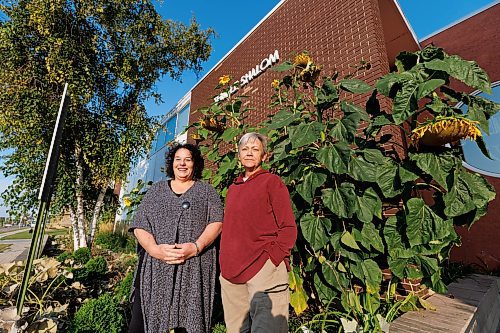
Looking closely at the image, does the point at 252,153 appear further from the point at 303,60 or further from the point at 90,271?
the point at 90,271

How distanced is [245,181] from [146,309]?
89 centimetres

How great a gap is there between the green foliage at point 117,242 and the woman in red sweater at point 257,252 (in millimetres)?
5941

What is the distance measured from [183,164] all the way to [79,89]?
5.28 m

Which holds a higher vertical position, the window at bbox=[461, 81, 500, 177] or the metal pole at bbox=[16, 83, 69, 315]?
the window at bbox=[461, 81, 500, 177]

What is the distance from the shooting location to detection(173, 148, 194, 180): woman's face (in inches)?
66.1

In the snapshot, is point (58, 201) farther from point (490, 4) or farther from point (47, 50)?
point (490, 4)

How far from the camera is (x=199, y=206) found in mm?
1577

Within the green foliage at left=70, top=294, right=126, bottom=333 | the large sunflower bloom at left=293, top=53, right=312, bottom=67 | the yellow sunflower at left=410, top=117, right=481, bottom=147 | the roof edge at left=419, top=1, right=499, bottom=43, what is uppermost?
the roof edge at left=419, top=1, right=499, bottom=43

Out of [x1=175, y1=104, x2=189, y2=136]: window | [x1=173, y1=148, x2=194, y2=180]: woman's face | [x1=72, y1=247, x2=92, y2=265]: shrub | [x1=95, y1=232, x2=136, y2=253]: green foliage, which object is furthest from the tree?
[x1=173, y1=148, x2=194, y2=180]: woman's face

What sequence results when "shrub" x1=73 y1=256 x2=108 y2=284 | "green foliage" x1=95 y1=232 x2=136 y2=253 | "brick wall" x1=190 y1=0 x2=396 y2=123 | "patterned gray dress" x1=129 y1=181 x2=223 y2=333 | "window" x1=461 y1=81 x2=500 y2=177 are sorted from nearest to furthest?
"patterned gray dress" x1=129 y1=181 x2=223 y2=333 < "shrub" x1=73 y1=256 x2=108 y2=284 < "brick wall" x1=190 y1=0 x2=396 y2=123 < "window" x1=461 y1=81 x2=500 y2=177 < "green foliage" x1=95 y1=232 x2=136 y2=253

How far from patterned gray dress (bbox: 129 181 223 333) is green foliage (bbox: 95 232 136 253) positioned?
5.74 metres

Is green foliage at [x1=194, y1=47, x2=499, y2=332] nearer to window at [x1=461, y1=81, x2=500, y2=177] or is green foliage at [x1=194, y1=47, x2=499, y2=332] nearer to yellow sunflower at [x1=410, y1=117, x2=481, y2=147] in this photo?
yellow sunflower at [x1=410, y1=117, x2=481, y2=147]

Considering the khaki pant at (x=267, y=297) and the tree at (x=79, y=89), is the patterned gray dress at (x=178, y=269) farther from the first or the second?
the tree at (x=79, y=89)

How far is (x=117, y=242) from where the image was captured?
24.4ft
